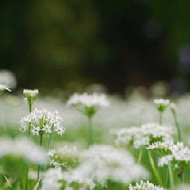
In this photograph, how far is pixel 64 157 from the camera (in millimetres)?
1724

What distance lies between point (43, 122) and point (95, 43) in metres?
14.0

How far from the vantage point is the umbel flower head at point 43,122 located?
1792 millimetres

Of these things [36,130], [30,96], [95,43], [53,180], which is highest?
[95,43]

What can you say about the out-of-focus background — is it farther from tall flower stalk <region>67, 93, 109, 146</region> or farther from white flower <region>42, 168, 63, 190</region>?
white flower <region>42, 168, 63, 190</region>

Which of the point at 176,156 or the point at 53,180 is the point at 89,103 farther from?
the point at 53,180

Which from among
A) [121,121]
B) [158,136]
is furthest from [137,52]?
[158,136]

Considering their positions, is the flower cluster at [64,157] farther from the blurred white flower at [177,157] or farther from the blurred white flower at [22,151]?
the blurred white flower at [22,151]

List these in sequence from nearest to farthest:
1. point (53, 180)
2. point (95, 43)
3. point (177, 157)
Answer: point (53, 180), point (177, 157), point (95, 43)

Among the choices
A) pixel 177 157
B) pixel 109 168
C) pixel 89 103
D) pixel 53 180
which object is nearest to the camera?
pixel 109 168

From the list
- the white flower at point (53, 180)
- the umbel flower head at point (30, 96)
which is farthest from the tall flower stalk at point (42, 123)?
the white flower at point (53, 180)

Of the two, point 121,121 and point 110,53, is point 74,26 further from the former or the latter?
point 121,121

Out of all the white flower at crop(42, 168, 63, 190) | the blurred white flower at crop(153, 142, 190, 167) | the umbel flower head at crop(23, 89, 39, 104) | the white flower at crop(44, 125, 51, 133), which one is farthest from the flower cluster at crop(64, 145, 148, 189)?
the umbel flower head at crop(23, 89, 39, 104)

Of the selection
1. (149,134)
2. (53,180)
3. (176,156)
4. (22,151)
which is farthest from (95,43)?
(22,151)

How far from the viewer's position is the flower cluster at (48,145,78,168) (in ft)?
5.58
